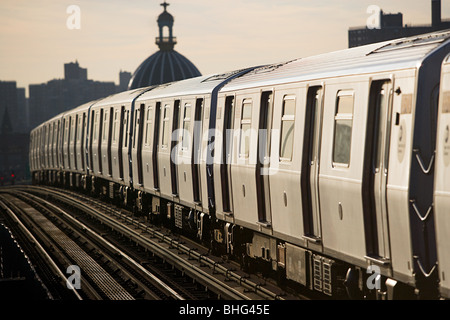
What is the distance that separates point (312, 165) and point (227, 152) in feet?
14.5

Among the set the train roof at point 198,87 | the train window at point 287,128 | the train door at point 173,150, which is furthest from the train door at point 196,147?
the train window at point 287,128

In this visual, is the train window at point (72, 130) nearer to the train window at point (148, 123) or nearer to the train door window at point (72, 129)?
the train door window at point (72, 129)

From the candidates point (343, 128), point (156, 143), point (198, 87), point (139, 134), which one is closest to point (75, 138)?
point (139, 134)

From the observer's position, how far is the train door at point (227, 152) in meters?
15.6

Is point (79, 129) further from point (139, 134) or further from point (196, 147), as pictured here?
point (196, 147)

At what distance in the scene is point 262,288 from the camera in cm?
1373

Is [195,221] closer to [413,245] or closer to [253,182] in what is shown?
[253,182]

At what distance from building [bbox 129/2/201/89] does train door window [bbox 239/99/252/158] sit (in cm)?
11451

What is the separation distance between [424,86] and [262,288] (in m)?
6.07

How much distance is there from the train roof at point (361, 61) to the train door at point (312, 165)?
367 mm

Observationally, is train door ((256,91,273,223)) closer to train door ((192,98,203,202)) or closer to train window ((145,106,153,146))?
train door ((192,98,203,202))

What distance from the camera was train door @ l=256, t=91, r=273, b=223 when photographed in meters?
13.4

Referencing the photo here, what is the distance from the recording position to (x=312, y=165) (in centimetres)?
1150

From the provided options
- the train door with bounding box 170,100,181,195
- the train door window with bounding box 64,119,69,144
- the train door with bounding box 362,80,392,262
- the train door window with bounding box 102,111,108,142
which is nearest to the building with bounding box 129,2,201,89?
the train door window with bounding box 64,119,69,144
